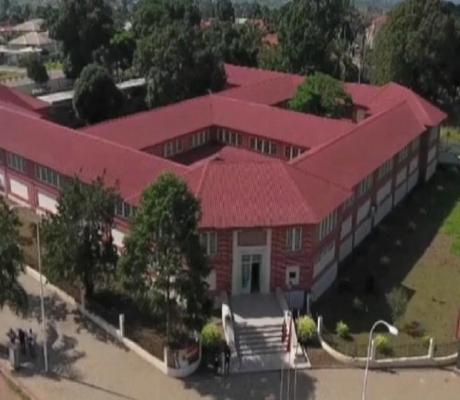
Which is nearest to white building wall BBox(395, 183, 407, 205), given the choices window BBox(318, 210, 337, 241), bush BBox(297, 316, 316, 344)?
window BBox(318, 210, 337, 241)

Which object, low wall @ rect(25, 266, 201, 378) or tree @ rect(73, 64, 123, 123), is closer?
low wall @ rect(25, 266, 201, 378)

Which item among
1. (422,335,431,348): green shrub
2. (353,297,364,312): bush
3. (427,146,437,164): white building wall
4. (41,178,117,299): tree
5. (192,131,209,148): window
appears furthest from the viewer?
(427,146,437,164): white building wall

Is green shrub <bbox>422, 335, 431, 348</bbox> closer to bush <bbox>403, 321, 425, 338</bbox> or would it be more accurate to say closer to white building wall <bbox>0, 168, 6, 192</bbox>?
bush <bbox>403, 321, 425, 338</bbox>

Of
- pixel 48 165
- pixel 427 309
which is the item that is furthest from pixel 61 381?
pixel 427 309

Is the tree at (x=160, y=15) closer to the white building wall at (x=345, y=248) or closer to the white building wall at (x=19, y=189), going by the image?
the white building wall at (x=19, y=189)

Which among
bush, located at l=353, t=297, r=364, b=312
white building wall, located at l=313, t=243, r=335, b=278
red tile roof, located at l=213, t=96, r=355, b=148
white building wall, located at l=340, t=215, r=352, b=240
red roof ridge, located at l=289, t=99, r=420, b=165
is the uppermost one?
red roof ridge, located at l=289, t=99, r=420, b=165

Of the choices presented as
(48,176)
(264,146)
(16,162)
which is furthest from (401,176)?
(16,162)
